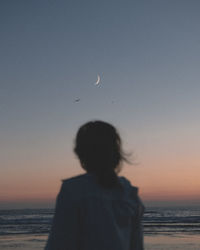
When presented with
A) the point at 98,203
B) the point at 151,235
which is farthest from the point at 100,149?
the point at 151,235

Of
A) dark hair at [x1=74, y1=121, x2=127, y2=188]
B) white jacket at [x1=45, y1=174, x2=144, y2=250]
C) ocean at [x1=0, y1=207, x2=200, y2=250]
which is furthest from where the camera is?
ocean at [x1=0, y1=207, x2=200, y2=250]

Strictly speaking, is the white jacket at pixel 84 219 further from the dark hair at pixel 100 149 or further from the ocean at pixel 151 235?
the ocean at pixel 151 235

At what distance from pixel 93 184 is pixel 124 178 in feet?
0.74

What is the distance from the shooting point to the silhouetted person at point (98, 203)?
4.79 ft

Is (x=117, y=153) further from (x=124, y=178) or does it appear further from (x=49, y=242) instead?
(x=49, y=242)

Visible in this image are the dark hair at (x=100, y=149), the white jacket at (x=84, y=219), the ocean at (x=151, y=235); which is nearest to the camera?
the white jacket at (x=84, y=219)

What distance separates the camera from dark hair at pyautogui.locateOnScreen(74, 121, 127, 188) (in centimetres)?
161

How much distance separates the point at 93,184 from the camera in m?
1.53

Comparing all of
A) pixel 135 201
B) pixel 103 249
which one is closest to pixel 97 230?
pixel 103 249

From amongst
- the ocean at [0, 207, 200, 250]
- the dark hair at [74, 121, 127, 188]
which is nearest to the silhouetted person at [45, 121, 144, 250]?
the dark hair at [74, 121, 127, 188]

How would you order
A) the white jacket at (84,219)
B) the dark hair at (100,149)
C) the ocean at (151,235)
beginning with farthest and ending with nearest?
1. the ocean at (151,235)
2. the dark hair at (100,149)
3. the white jacket at (84,219)

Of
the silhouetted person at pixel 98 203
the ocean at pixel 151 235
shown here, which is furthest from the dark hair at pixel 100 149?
the ocean at pixel 151 235

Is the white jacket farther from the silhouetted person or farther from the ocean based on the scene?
the ocean

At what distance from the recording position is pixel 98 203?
1.49 meters
